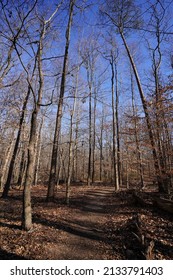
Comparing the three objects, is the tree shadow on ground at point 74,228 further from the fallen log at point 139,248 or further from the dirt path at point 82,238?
the fallen log at point 139,248

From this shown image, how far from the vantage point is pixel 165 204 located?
715cm

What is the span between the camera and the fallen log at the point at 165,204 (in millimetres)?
6840

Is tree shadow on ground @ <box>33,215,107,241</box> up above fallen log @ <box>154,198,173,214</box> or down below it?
below

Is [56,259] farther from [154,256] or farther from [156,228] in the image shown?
[156,228]

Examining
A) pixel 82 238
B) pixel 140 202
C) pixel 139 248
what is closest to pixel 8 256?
pixel 82 238

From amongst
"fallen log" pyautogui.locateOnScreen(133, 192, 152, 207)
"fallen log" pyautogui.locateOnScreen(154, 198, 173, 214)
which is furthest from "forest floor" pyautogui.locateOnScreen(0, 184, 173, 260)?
"fallen log" pyautogui.locateOnScreen(133, 192, 152, 207)

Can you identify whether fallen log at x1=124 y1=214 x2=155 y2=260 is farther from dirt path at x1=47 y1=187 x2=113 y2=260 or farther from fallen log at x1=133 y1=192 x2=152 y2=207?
fallen log at x1=133 y1=192 x2=152 y2=207

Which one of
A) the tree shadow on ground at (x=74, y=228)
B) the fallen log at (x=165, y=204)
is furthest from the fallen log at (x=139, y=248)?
the fallen log at (x=165, y=204)

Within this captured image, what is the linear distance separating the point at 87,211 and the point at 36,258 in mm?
4492

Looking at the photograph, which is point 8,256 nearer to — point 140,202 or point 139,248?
point 139,248

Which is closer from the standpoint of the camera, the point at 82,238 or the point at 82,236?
the point at 82,238

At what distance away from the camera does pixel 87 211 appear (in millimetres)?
8242

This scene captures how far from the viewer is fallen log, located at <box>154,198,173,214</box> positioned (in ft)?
22.4
